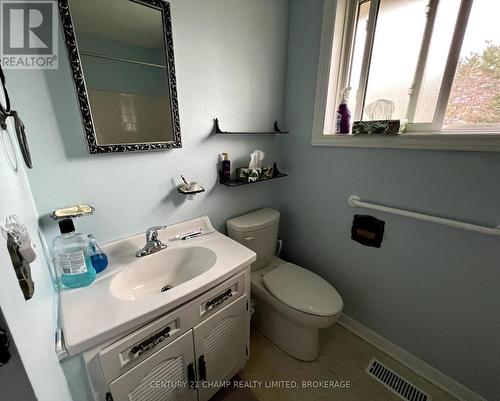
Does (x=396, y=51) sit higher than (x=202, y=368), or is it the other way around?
(x=396, y=51)

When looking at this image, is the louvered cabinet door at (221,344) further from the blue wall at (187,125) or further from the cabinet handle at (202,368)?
the blue wall at (187,125)

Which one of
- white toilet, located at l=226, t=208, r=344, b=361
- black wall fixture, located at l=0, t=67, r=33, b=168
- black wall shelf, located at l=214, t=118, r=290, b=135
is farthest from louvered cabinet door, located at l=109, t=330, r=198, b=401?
black wall shelf, located at l=214, t=118, r=290, b=135

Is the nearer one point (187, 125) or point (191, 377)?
point (191, 377)

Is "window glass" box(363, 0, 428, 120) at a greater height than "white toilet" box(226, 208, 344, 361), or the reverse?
"window glass" box(363, 0, 428, 120)

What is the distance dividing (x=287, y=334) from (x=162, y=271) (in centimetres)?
85

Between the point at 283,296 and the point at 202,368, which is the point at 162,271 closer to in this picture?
the point at 202,368

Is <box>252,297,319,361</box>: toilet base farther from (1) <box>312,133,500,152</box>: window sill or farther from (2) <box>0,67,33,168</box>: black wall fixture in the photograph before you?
(2) <box>0,67,33,168</box>: black wall fixture

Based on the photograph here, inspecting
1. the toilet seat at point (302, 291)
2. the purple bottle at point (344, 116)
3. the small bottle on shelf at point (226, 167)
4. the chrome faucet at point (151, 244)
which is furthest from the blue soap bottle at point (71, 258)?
the purple bottle at point (344, 116)

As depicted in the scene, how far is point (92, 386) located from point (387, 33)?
78.3 inches

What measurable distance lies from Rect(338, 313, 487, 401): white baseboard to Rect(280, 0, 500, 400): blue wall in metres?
0.04

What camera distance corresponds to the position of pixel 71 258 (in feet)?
2.50

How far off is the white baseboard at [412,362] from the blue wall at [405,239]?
1.4 inches

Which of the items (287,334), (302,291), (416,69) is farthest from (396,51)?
(287,334)

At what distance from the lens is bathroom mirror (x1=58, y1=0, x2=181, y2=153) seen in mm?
798
